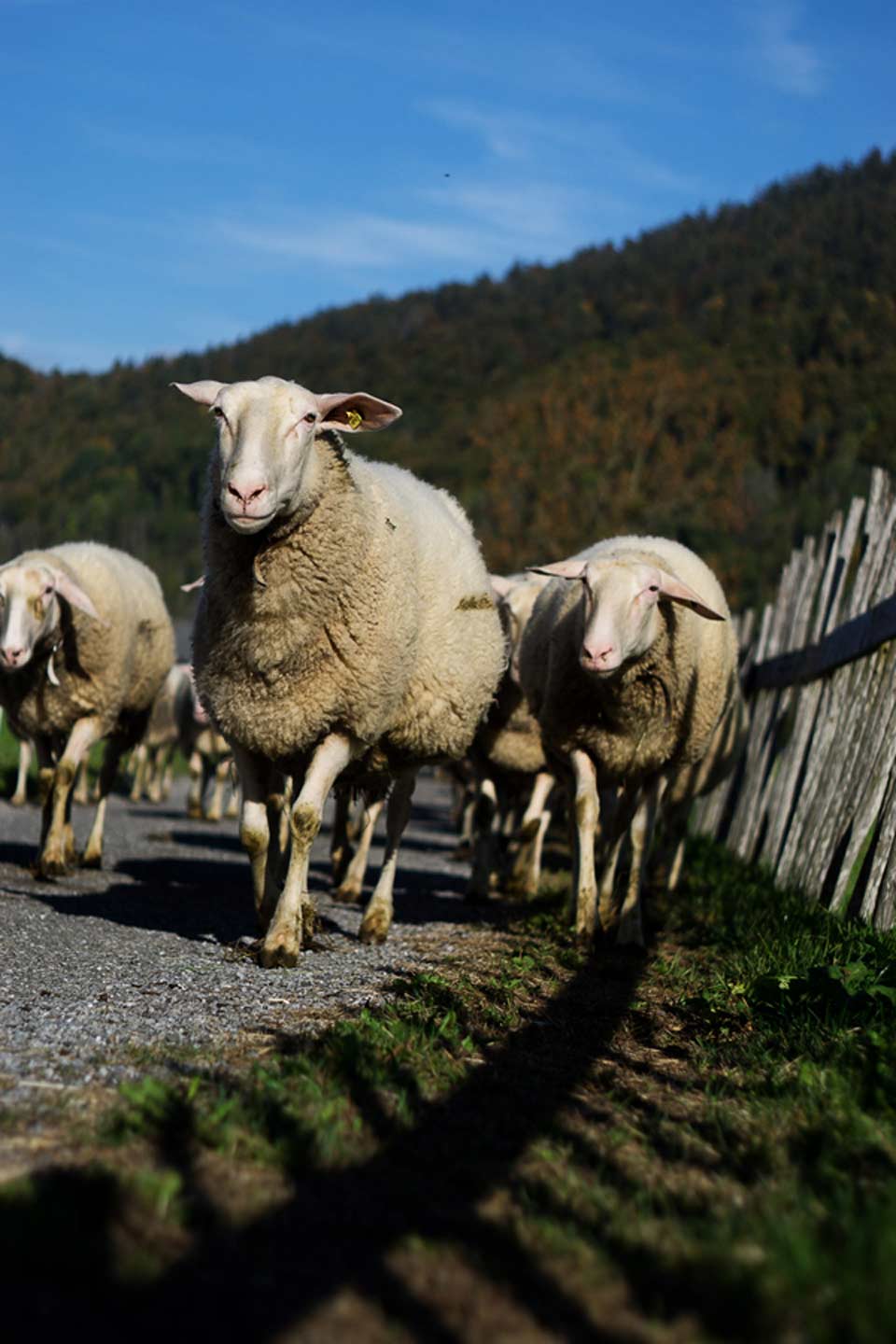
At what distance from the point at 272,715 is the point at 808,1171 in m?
3.43

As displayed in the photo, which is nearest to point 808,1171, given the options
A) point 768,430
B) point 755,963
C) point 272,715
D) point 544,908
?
point 755,963

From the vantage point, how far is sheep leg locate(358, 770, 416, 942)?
6574mm

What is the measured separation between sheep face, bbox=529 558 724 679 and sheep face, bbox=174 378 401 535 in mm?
1299

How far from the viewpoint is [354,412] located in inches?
232

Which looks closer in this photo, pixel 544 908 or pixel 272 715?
pixel 272 715

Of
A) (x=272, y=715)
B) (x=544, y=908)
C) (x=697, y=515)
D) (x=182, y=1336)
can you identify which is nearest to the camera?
(x=182, y=1336)

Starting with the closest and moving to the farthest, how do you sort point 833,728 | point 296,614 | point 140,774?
point 296,614 → point 833,728 → point 140,774

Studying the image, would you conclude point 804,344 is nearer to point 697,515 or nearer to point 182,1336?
point 697,515

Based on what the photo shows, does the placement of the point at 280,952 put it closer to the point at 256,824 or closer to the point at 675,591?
the point at 256,824

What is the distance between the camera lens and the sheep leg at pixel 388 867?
6574mm

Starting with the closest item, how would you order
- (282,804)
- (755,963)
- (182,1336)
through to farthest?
(182,1336) → (755,963) → (282,804)

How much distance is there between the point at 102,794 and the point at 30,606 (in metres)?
2.01

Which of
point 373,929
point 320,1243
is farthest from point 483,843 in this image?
point 320,1243

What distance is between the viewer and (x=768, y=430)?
61719 millimetres
